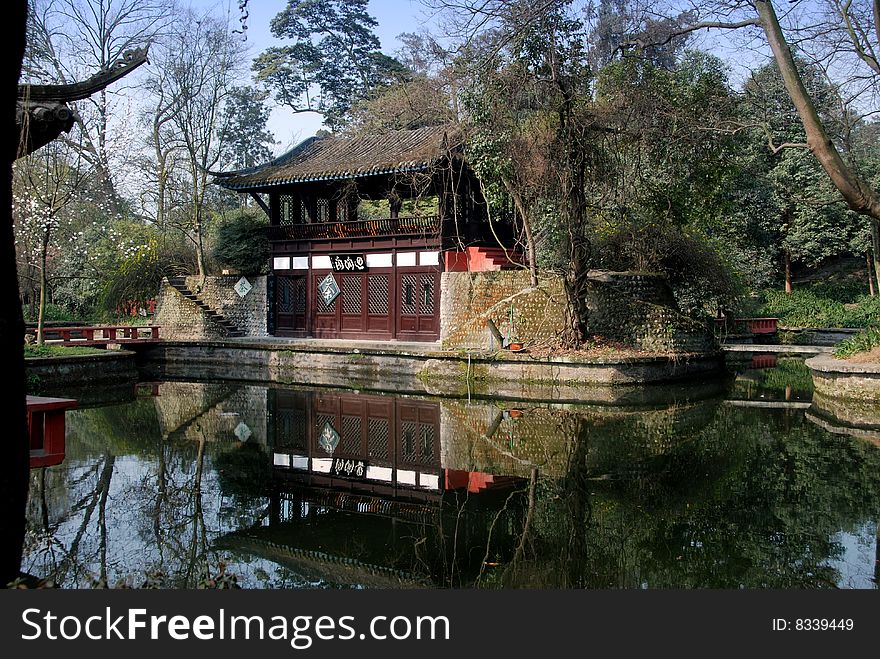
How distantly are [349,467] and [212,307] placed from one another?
16.2 metres

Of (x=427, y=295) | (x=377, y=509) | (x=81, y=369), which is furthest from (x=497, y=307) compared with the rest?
(x=377, y=509)

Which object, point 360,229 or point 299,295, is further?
point 299,295

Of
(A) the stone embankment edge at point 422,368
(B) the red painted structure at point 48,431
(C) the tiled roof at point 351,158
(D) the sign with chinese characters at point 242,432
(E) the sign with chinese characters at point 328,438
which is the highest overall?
(C) the tiled roof at point 351,158

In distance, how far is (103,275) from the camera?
94.1ft

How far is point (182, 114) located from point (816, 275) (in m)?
24.8

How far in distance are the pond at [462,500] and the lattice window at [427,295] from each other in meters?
7.57

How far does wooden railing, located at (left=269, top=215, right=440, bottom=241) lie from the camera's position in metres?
21.1

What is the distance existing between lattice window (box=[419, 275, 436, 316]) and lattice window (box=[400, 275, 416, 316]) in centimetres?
24

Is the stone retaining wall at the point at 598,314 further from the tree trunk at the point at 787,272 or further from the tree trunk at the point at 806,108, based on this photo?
the tree trunk at the point at 787,272

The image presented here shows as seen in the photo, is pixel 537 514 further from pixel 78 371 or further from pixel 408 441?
pixel 78 371

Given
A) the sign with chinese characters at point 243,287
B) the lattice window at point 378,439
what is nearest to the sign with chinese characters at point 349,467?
the lattice window at point 378,439

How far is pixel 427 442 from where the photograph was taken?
A: 437 inches

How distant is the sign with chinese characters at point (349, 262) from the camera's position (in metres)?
22.5

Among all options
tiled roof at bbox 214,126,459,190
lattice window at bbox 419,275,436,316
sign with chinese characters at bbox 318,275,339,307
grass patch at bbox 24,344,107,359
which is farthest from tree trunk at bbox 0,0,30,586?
sign with chinese characters at bbox 318,275,339,307
